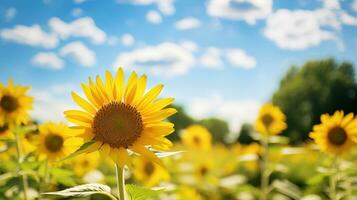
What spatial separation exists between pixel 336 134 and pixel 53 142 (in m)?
2.58

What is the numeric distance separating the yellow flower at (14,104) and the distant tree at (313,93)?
29.6 meters

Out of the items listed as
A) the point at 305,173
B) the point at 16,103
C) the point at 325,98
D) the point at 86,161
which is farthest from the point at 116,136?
the point at 325,98

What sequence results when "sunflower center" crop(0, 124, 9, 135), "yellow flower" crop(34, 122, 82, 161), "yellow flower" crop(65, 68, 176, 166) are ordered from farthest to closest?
"sunflower center" crop(0, 124, 9, 135) < "yellow flower" crop(34, 122, 82, 161) < "yellow flower" crop(65, 68, 176, 166)

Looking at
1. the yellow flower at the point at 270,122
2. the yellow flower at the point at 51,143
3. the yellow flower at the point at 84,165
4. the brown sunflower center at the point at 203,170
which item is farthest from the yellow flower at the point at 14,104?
the brown sunflower center at the point at 203,170

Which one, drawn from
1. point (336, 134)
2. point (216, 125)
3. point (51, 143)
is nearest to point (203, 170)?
point (336, 134)

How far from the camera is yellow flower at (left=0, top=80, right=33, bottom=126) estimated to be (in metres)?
4.68

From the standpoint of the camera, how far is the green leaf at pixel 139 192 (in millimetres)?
2096

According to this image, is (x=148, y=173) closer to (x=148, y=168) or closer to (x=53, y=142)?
(x=148, y=168)

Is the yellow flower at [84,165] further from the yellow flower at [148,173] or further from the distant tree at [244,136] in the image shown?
the distant tree at [244,136]

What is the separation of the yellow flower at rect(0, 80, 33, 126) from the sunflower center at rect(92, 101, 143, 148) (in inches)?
101

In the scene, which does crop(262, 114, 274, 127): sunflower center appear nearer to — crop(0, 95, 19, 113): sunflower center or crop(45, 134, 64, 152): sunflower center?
crop(45, 134, 64, 152): sunflower center

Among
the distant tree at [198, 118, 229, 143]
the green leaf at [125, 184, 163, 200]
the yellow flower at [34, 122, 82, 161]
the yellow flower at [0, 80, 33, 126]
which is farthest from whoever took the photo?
the distant tree at [198, 118, 229, 143]

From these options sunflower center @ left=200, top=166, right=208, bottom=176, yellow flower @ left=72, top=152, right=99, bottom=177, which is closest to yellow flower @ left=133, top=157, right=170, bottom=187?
yellow flower @ left=72, top=152, right=99, bottom=177

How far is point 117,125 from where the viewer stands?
7.50 ft
